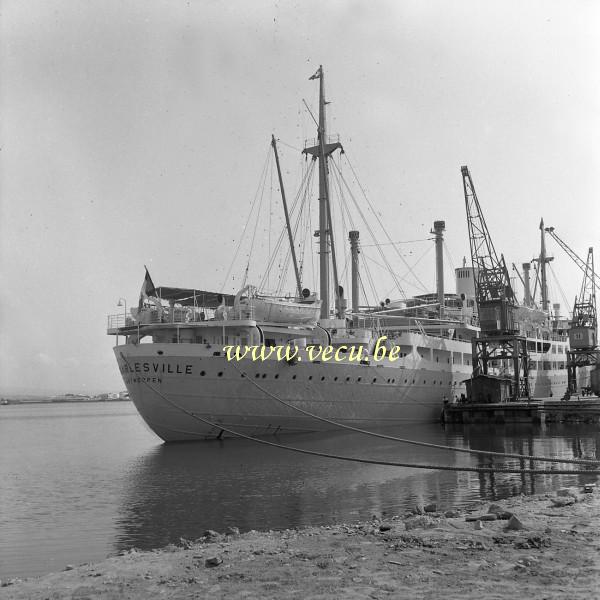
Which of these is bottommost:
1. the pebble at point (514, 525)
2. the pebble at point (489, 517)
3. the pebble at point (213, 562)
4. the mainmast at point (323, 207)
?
the pebble at point (489, 517)

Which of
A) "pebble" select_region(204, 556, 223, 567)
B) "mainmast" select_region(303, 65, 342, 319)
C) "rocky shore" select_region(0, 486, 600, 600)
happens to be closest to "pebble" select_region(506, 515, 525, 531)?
"rocky shore" select_region(0, 486, 600, 600)

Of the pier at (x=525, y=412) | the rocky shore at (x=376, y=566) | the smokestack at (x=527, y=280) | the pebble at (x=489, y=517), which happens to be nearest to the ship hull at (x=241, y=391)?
the pier at (x=525, y=412)

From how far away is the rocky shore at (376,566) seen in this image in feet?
24.3

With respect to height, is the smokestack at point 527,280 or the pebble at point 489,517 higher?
the smokestack at point 527,280

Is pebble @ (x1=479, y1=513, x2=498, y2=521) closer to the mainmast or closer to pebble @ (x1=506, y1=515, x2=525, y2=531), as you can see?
pebble @ (x1=506, y1=515, x2=525, y2=531)

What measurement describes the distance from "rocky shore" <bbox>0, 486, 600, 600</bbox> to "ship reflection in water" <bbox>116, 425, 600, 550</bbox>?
4056mm

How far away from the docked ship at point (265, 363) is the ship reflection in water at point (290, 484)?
1.80 meters

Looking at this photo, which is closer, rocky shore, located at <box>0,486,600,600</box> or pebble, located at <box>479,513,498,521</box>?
rocky shore, located at <box>0,486,600,600</box>

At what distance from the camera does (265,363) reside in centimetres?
3300

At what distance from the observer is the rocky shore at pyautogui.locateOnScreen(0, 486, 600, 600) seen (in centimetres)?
740

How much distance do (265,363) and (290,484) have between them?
12675 millimetres

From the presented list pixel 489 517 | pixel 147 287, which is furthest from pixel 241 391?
pixel 489 517

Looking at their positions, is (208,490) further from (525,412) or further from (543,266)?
(543,266)

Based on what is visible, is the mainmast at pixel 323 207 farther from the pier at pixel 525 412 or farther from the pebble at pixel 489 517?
the pebble at pixel 489 517
